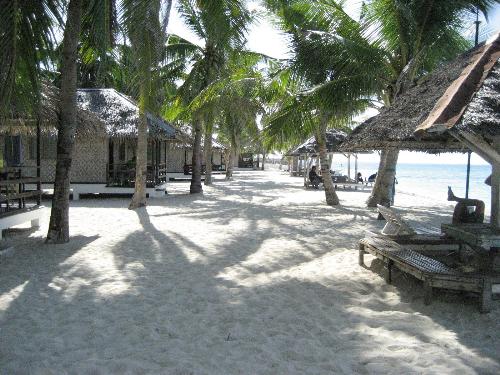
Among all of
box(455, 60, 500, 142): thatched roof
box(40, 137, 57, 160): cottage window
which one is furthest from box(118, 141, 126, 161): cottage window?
box(455, 60, 500, 142): thatched roof

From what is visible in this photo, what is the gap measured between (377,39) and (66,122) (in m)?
7.00

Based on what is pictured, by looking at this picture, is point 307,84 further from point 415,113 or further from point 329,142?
point 329,142

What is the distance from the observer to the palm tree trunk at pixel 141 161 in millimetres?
10803

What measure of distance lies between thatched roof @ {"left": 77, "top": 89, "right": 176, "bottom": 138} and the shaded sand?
6681 millimetres

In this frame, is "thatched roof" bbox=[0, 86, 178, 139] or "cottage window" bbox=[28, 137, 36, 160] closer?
"thatched roof" bbox=[0, 86, 178, 139]

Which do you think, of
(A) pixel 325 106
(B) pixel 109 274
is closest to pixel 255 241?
(B) pixel 109 274

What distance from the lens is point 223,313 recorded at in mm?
4145

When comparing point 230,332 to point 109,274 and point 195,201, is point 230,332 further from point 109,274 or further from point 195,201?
point 195,201

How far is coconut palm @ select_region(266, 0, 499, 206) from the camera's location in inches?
358

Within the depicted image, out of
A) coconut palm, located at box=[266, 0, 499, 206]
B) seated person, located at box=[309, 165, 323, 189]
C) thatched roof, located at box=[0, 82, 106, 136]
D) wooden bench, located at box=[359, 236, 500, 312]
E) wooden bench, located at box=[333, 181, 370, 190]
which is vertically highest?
coconut palm, located at box=[266, 0, 499, 206]

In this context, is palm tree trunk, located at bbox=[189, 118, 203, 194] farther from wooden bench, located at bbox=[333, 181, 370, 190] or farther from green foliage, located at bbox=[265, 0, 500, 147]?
wooden bench, located at bbox=[333, 181, 370, 190]

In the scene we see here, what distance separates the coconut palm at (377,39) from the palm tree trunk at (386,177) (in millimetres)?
→ 176

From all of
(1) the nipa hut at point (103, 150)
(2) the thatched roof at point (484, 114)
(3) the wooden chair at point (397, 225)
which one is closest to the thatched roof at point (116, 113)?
(1) the nipa hut at point (103, 150)

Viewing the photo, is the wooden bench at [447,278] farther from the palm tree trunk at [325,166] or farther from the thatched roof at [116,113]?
the thatched roof at [116,113]
